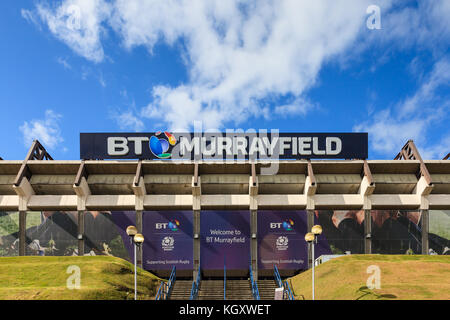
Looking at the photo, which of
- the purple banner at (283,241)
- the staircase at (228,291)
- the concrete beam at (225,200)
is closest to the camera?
the staircase at (228,291)

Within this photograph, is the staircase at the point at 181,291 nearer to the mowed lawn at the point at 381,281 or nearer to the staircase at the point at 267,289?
the staircase at the point at 267,289

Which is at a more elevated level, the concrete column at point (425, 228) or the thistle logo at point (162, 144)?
the thistle logo at point (162, 144)

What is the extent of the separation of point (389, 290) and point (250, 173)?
21.4 metres

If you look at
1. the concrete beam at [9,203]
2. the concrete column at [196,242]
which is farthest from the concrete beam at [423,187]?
the concrete beam at [9,203]

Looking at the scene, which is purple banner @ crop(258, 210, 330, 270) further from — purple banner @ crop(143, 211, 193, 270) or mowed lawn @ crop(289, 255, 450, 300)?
purple banner @ crop(143, 211, 193, 270)

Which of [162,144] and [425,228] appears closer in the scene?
[425,228]

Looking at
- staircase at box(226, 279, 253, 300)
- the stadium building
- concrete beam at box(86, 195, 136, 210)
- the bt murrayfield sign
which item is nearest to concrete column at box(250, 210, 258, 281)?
the stadium building

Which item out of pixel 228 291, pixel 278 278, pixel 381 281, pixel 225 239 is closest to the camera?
pixel 381 281

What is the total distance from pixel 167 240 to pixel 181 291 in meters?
7.62

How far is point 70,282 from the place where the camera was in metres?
26.3

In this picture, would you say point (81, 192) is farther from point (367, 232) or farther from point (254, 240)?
point (367, 232)

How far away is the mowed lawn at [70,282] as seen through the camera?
846 inches

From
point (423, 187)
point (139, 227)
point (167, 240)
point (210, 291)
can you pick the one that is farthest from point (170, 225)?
point (423, 187)

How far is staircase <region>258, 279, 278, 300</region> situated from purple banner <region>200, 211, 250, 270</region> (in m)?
4.60
